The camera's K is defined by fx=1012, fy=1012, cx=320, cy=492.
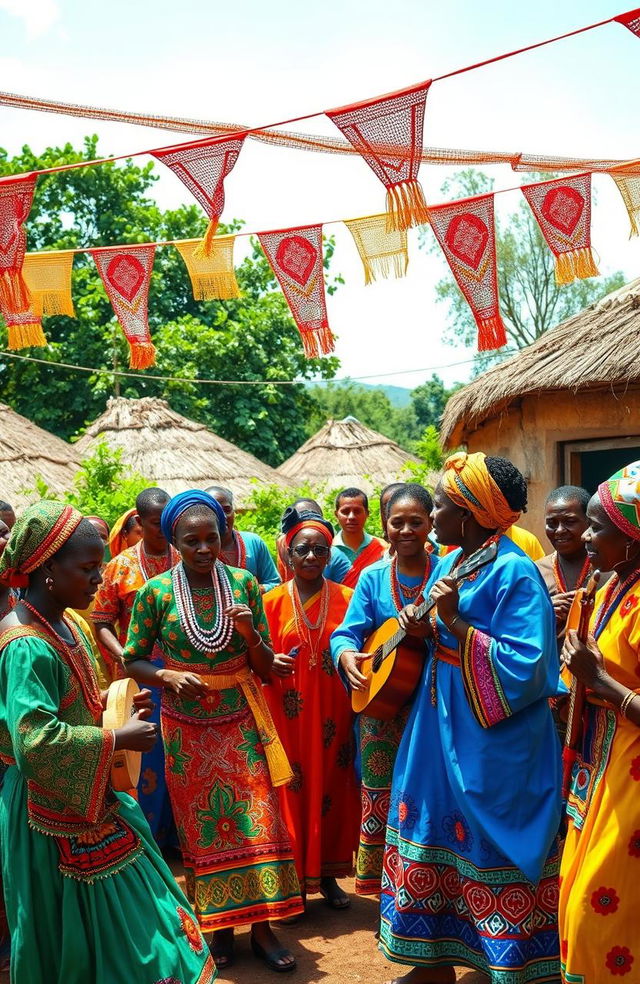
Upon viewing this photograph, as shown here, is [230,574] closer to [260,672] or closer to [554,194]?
[260,672]

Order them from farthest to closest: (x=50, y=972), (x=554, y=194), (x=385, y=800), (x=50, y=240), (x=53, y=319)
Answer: (x=50, y=240) → (x=53, y=319) → (x=554, y=194) → (x=385, y=800) → (x=50, y=972)

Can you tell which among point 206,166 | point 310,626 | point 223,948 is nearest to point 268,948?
point 223,948

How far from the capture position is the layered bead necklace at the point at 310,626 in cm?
557

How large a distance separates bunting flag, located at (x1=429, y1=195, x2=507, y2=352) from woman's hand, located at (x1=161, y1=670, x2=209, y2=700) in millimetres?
4480

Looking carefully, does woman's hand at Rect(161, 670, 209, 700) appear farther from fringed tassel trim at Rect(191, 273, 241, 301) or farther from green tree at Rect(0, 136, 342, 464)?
green tree at Rect(0, 136, 342, 464)

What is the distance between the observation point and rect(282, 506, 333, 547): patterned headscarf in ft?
18.7

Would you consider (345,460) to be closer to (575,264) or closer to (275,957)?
(575,264)

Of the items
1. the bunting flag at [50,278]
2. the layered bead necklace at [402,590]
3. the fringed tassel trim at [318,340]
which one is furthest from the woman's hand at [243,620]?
the bunting flag at [50,278]

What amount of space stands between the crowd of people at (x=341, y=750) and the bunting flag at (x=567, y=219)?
10.8ft

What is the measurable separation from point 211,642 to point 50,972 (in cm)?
177

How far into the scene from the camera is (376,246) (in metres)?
7.99

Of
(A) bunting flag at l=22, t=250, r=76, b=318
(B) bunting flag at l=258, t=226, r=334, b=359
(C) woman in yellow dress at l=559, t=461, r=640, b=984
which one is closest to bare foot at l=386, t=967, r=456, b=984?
(C) woman in yellow dress at l=559, t=461, r=640, b=984

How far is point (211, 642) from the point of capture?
15.3 ft

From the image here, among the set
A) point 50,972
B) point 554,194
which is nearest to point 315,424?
point 554,194
